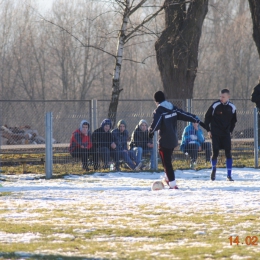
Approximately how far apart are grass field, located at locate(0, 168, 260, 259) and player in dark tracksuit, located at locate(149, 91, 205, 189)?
495 mm

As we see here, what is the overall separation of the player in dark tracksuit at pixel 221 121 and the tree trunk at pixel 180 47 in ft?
32.6

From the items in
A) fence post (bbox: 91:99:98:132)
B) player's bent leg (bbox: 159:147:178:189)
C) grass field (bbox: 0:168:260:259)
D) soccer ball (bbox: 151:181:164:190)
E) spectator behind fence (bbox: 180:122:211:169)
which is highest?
fence post (bbox: 91:99:98:132)

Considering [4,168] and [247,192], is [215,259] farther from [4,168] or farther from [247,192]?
[4,168]

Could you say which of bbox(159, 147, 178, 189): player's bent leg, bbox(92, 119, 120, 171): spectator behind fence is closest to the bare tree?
bbox(92, 119, 120, 171): spectator behind fence

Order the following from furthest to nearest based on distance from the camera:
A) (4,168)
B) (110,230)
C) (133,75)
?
(133,75), (4,168), (110,230)

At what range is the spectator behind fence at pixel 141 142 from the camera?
642 inches

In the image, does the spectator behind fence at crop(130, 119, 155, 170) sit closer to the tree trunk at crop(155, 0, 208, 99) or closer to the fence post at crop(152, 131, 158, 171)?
the fence post at crop(152, 131, 158, 171)

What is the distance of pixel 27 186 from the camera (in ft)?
43.5

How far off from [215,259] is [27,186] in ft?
25.3

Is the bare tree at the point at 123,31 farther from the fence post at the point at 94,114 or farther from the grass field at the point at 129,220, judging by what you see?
the grass field at the point at 129,220

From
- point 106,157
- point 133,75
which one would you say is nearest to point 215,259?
point 106,157

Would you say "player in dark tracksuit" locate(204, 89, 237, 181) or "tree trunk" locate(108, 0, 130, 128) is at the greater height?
"tree trunk" locate(108, 0, 130, 128)

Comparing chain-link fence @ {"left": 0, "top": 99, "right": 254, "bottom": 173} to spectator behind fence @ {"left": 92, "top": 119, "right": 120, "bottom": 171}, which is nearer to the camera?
spectator behind fence @ {"left": 92, "top": 119, "right": 120, "bottom": 171}

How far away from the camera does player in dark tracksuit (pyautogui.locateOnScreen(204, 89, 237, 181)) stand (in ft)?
43.8
